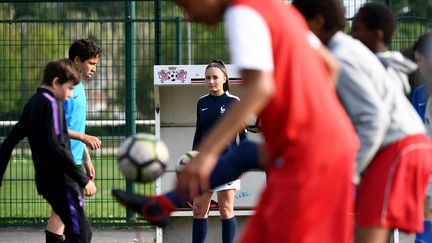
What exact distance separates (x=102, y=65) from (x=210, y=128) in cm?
336

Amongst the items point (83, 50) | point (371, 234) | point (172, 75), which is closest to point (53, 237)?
point (83, 50)

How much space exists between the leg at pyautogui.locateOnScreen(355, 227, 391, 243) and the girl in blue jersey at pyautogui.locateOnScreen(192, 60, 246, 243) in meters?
4.09

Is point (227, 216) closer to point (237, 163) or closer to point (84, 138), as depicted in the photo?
point (84, 138)

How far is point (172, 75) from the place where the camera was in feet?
33.1

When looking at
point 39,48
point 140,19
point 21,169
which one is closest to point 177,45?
point 140,19

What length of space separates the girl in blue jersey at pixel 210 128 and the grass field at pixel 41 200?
265cm

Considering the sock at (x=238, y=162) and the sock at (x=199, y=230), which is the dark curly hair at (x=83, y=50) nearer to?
the sock at (x=199, y=230)

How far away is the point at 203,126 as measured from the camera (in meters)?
9.84

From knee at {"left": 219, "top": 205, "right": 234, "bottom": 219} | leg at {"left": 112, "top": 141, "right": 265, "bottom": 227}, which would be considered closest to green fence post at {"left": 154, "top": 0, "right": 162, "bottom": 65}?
knee at {"left": 219, "top": 205, "right": 234, "bottom": 219}

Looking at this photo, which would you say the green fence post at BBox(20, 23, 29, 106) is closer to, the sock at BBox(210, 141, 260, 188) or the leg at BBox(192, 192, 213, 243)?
the leg at BBox(192, 192, 213, 243)

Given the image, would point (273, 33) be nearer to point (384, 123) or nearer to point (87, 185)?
point (384, 123)

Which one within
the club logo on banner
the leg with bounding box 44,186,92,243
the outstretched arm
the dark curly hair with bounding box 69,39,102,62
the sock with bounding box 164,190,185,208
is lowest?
the leg with bounding box 44,186,92,243

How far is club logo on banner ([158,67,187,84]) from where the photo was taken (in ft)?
33.1

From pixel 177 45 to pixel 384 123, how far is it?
7.59m
